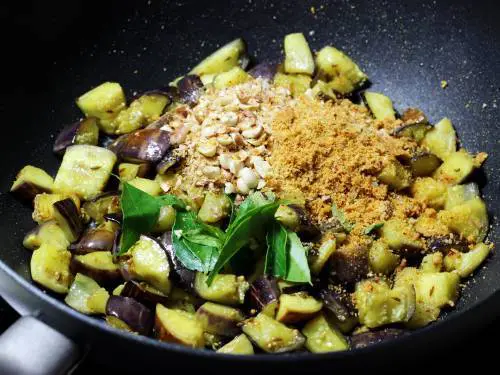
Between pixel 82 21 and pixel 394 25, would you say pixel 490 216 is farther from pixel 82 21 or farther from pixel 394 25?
pixel 82 21

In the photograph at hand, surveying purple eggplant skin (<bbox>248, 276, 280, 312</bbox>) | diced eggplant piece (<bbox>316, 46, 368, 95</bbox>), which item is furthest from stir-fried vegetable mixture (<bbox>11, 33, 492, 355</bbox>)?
diced eggplant piece (<bbox>316, 46, 368, 95</bbox>)

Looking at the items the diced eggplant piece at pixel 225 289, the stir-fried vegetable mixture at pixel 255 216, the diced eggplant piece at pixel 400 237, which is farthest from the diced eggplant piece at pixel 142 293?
the diced eggplant piece at pixel 400 237

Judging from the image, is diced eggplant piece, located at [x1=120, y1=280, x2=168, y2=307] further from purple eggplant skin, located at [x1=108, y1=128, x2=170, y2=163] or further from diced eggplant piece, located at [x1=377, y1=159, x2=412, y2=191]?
diced eggplant piece, located at [x1=377, y1=159, x2=412, y2=191]

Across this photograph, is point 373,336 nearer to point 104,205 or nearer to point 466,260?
point 466,260

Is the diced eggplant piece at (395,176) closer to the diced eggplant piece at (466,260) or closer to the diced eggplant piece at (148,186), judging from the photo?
the diced eggplant piece at (466,260)

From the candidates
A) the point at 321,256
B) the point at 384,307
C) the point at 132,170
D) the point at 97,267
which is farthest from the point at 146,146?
the point at 384,307
